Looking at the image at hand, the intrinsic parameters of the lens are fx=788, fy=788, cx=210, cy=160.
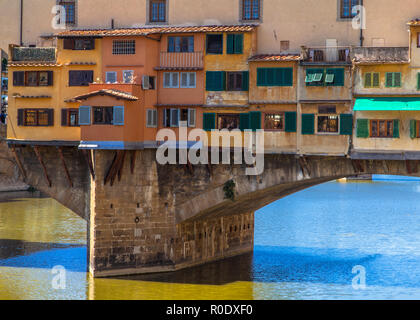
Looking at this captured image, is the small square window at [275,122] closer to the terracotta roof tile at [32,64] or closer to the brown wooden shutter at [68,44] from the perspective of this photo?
the brown wooden shutter at [68,44]

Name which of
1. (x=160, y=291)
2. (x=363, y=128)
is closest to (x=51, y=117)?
(x=160, y=291)

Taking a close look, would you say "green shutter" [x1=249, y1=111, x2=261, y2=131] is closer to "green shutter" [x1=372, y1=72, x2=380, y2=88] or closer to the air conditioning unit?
the air conditioning unit

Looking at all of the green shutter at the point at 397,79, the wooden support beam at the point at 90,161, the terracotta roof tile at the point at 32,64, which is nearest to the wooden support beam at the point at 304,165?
the green shutter at the point at 397,79

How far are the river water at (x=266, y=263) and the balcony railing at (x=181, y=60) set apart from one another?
442 inches

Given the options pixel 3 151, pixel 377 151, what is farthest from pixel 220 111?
pixel 3 151

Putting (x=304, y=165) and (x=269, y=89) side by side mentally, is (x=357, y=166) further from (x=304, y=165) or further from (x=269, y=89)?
(x=269, y=89)

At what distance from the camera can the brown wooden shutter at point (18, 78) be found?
1757 inches

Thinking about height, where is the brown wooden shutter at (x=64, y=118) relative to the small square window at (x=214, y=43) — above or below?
below

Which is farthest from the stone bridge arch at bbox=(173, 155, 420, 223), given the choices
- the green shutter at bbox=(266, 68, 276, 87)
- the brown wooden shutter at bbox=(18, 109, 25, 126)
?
the brown wooden shutter at bbox=(18, 109, 25, 126)

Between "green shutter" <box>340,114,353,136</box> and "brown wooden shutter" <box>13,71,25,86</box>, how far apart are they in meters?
18.1

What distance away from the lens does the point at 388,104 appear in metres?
38.8

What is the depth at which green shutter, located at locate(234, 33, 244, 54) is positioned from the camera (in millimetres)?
41562

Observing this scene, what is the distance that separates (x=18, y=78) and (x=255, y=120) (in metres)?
→ 13.9
